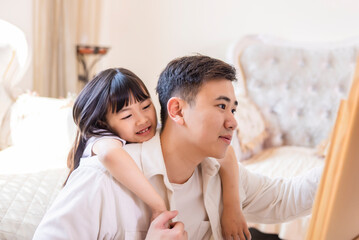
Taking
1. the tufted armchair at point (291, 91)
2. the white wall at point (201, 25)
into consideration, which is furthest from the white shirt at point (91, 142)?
the white wall at point (201, 25)

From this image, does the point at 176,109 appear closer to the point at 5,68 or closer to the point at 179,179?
the point at 179,179

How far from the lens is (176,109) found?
3.62 ft

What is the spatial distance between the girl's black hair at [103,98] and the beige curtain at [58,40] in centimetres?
212

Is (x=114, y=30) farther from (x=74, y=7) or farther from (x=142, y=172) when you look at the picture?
(x=142, y=172)

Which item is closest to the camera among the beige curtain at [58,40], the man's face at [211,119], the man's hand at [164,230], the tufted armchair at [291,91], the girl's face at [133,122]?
the man's hand at [164,230]

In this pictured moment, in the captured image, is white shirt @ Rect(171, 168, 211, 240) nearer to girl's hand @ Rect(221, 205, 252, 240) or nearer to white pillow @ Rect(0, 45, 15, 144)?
girl's hand @ Rect(221, 205, 252, 240)

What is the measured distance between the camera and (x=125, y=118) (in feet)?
3.84

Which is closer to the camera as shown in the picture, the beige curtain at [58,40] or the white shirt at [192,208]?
the white shirt at [192,208]

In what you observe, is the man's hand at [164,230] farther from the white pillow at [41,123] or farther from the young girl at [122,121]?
the white pillow at [41,123]

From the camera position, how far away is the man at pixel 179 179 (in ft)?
3.02

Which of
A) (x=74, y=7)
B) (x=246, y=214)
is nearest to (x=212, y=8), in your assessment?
(x=74, y=7)

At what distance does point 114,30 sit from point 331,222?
11.7 feet

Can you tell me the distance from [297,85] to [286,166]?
78 cm

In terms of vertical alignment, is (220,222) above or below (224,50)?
below
